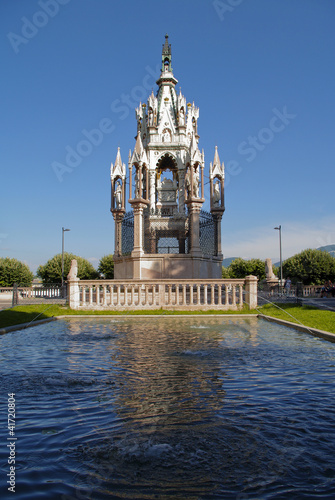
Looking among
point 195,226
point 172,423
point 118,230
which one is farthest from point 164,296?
point 172,423

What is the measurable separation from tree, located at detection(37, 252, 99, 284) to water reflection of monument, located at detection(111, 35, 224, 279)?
124ft

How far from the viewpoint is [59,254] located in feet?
225

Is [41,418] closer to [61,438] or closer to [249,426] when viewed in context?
[61,438]

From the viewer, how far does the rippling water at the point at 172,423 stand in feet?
9.87

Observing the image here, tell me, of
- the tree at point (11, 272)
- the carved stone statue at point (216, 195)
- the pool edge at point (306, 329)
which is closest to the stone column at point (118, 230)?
the carved stone statue at point (216, 195)

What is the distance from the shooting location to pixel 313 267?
58750 millimetres

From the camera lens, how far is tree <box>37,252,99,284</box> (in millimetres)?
65125

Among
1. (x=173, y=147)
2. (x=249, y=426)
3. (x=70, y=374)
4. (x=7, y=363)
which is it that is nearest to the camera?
(x=249, y=426)

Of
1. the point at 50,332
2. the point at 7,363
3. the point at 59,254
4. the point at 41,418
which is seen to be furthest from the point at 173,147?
the point at 59,254

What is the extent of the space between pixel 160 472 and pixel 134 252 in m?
22.2

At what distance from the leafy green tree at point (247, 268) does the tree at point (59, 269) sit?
29.4 m

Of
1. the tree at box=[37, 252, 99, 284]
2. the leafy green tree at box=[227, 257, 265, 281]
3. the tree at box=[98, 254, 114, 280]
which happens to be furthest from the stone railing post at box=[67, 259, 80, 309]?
the leafy green tree at box=[227, 257, 265, 281]

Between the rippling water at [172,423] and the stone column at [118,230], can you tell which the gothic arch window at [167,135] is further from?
the rippling water at [172,423]

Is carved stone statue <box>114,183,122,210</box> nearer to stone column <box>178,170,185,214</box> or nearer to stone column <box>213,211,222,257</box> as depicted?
stone column <box>178,170,185,214</box>
